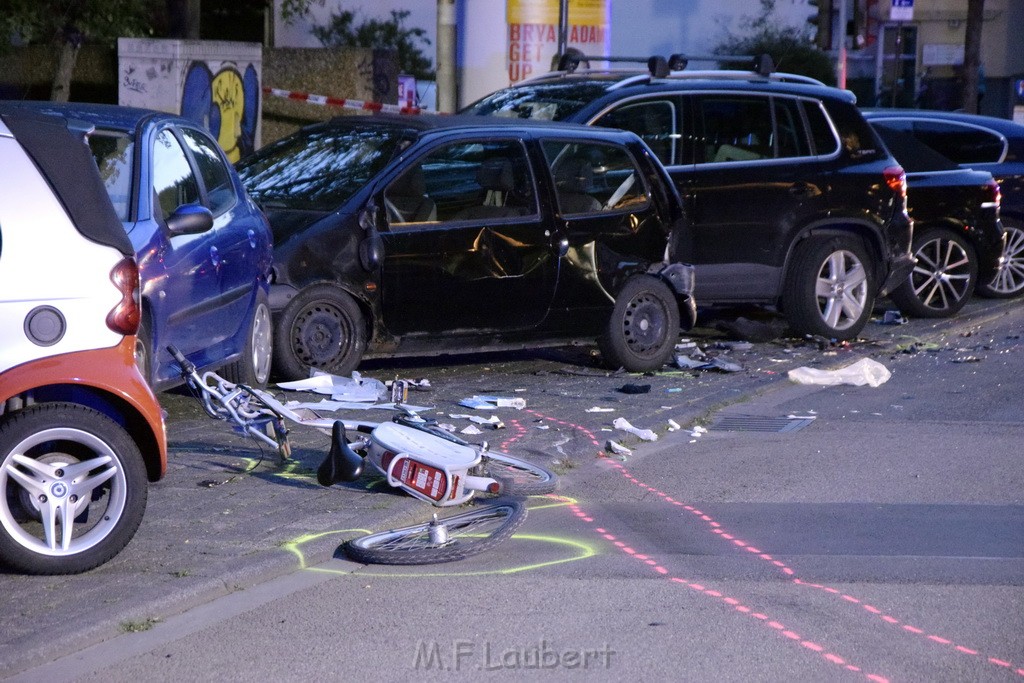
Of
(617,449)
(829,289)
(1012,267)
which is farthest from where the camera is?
(1012,267)

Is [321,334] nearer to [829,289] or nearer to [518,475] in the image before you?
[518,475]

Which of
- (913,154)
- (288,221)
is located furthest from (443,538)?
(913,154)

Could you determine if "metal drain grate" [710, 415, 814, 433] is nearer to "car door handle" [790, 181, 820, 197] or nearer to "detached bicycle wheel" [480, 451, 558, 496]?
"detached bicycle wheel" [480, 451, 558, 496]

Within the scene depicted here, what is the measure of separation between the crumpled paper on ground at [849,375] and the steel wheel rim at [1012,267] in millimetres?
5296

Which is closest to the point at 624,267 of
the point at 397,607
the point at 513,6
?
the point at 397,607

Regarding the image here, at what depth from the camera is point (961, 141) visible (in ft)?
51.3

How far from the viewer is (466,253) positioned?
9617mm

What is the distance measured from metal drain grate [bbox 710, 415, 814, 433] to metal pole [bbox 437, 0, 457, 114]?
380 inches

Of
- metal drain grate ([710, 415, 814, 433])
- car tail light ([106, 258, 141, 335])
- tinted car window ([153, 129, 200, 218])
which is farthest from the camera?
metal drain grate ([710, 415, 814, 433])

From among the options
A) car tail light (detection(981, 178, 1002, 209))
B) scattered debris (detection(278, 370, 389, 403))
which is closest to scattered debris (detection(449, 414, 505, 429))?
scattered debris (detection(278, 370, 389, 403))

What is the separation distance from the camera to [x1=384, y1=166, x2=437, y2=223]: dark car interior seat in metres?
9.49

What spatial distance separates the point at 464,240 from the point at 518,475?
274 cm

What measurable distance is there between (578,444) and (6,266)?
362 centimetres

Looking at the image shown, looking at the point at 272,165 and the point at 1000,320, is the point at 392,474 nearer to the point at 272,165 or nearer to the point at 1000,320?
the point at 272,165
